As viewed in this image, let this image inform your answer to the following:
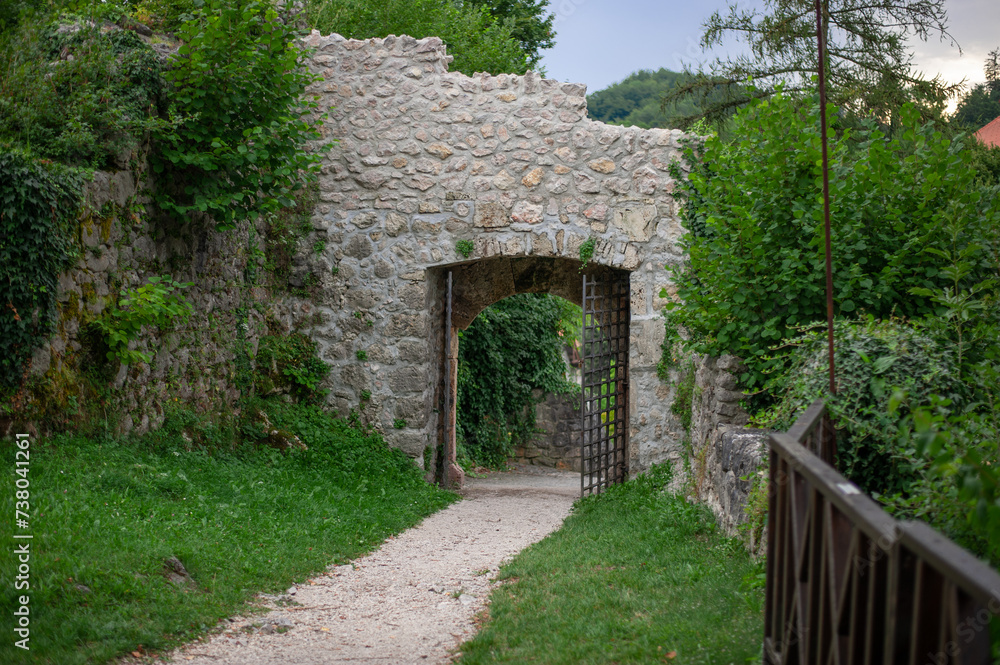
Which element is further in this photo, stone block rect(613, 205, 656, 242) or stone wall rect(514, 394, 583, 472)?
stone wall rect(514, 394, 583, 472)

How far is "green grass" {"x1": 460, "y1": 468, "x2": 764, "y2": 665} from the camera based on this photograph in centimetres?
299

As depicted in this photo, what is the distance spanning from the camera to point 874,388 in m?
3.13

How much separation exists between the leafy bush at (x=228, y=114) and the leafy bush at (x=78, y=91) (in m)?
0.23

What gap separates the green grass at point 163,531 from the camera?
3049mm

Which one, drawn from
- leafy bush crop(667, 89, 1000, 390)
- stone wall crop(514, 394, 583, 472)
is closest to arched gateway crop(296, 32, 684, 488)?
leafy bush crop(667, 89, 1000, 390)

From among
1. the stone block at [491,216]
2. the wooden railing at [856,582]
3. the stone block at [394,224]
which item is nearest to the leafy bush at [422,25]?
the stone block at [394,224]

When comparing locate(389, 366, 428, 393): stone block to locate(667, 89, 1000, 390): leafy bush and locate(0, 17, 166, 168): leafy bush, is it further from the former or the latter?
locate(667, 89, 1000, 390): leafy bush

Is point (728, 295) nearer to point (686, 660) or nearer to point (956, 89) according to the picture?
point (686, 660)

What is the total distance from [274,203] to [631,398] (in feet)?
12.8

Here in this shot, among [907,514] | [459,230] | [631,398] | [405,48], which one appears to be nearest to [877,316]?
[907,514]

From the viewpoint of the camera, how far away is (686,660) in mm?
2793

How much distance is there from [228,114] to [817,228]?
4.12m

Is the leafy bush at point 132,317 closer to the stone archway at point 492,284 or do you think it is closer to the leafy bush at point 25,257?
the leafy bush at point 25,257

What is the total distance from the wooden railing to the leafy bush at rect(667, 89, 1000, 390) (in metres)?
1.99
